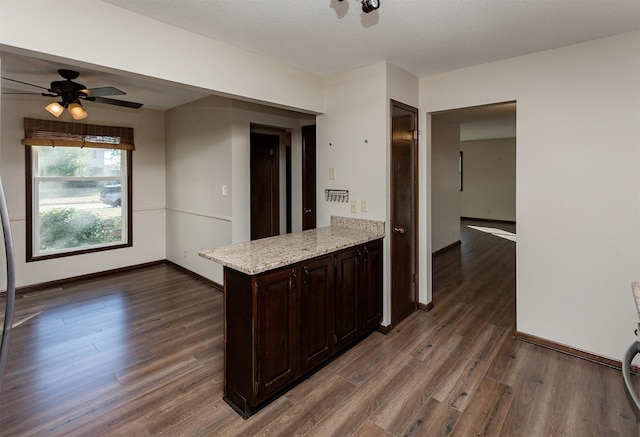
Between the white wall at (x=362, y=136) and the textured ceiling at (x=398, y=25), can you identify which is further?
the white wall at (x=362, y=136)

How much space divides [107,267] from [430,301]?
15.0 feet

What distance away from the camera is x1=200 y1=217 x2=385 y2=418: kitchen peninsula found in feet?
6.73

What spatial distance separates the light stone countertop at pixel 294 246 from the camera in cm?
206

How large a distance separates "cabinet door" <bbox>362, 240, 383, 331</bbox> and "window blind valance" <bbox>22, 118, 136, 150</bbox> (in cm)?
413

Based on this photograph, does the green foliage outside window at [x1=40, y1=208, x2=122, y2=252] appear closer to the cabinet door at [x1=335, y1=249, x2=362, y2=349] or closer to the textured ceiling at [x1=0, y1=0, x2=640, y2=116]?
the textured ceiling at [x1=0, y1=0, x2=640, y2=116]

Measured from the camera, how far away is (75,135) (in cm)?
455

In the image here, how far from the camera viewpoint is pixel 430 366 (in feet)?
8.59

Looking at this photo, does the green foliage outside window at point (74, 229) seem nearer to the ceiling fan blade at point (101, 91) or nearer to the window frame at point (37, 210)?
the window frame at point (37, 210)

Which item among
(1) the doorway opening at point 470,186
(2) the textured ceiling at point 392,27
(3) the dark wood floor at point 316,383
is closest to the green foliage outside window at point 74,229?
(3) the dark wood floor at point 316,383

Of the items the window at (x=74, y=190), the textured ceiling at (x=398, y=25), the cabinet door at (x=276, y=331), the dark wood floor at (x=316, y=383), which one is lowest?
the dark wood floor at (x=316, y=383)

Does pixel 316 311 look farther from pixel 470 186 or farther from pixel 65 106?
pixel 470 186

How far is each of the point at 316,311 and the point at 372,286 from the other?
2.55 feet

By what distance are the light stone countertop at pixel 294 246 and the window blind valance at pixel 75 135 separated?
3.52 m

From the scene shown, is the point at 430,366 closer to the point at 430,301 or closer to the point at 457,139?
the point at 430,301
